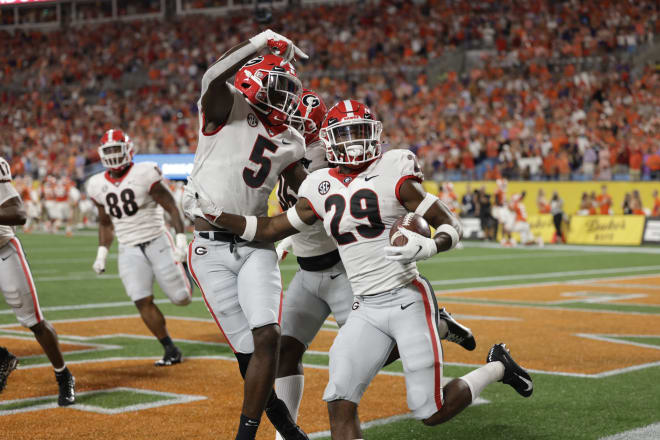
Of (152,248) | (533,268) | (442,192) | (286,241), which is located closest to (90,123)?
(442,192)

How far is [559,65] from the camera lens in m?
26.4

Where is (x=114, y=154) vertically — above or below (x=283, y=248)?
above

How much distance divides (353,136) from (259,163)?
0.60m

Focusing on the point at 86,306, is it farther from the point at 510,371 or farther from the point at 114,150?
the point at 510,371

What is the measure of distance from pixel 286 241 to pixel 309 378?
135 centimetres

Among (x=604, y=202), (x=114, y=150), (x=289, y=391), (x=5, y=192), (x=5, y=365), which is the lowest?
(x=604, y=202)

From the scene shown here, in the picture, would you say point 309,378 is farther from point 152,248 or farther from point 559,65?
point 559,65

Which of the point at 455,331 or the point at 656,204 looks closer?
the point at 455,331

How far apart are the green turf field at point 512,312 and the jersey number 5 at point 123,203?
3.85 ft

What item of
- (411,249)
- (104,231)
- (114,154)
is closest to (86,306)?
(104,231)

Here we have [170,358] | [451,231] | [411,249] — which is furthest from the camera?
[170,358]

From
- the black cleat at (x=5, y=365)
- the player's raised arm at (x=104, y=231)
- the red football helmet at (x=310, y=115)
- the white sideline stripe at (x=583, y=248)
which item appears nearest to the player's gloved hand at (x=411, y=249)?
the red football helmet at (x=310, y=115)

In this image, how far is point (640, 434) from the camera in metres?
4.62

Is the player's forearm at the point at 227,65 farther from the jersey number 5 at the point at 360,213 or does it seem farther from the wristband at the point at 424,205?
the wristband at the point at 424,205
